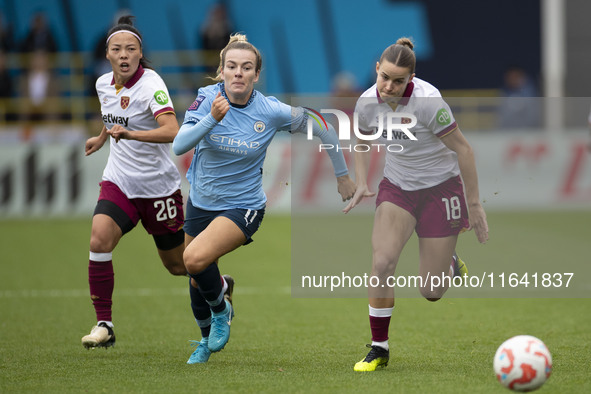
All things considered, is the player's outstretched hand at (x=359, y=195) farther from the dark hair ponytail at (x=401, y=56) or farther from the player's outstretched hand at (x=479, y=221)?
the dark hair ponytail at (x=401, y=56)

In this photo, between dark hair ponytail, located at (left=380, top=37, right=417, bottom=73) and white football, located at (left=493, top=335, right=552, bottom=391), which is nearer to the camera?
white football, located at (left=493, top=335, right=552, bottom=391)

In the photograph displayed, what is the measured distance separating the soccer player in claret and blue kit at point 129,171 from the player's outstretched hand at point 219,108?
876mm

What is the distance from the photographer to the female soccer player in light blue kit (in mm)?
6160

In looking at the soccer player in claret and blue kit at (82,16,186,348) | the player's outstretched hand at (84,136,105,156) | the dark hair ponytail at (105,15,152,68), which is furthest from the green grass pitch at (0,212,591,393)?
the dark hair ponytail at (105,15,152,68)

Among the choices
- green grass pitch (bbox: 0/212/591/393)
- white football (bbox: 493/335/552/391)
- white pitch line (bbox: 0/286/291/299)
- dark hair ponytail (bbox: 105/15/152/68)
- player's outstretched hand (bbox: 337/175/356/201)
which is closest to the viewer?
white football (bbox: 493/335/552/391)

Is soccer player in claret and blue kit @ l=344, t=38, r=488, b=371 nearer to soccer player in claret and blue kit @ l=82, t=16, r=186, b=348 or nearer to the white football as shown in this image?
the white football

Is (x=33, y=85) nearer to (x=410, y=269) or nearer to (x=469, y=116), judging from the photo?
(x=469, y=116)

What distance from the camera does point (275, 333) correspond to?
774 cm

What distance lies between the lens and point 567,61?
21.7 meters

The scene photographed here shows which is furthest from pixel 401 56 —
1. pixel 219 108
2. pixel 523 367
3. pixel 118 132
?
pixel 523 367

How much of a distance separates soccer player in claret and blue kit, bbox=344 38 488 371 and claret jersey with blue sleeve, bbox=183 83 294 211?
617mm

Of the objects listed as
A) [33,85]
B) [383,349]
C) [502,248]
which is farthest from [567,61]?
[383,349]

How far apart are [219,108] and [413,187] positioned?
1502mm

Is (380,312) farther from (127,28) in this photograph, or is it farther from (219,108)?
(127,28)
